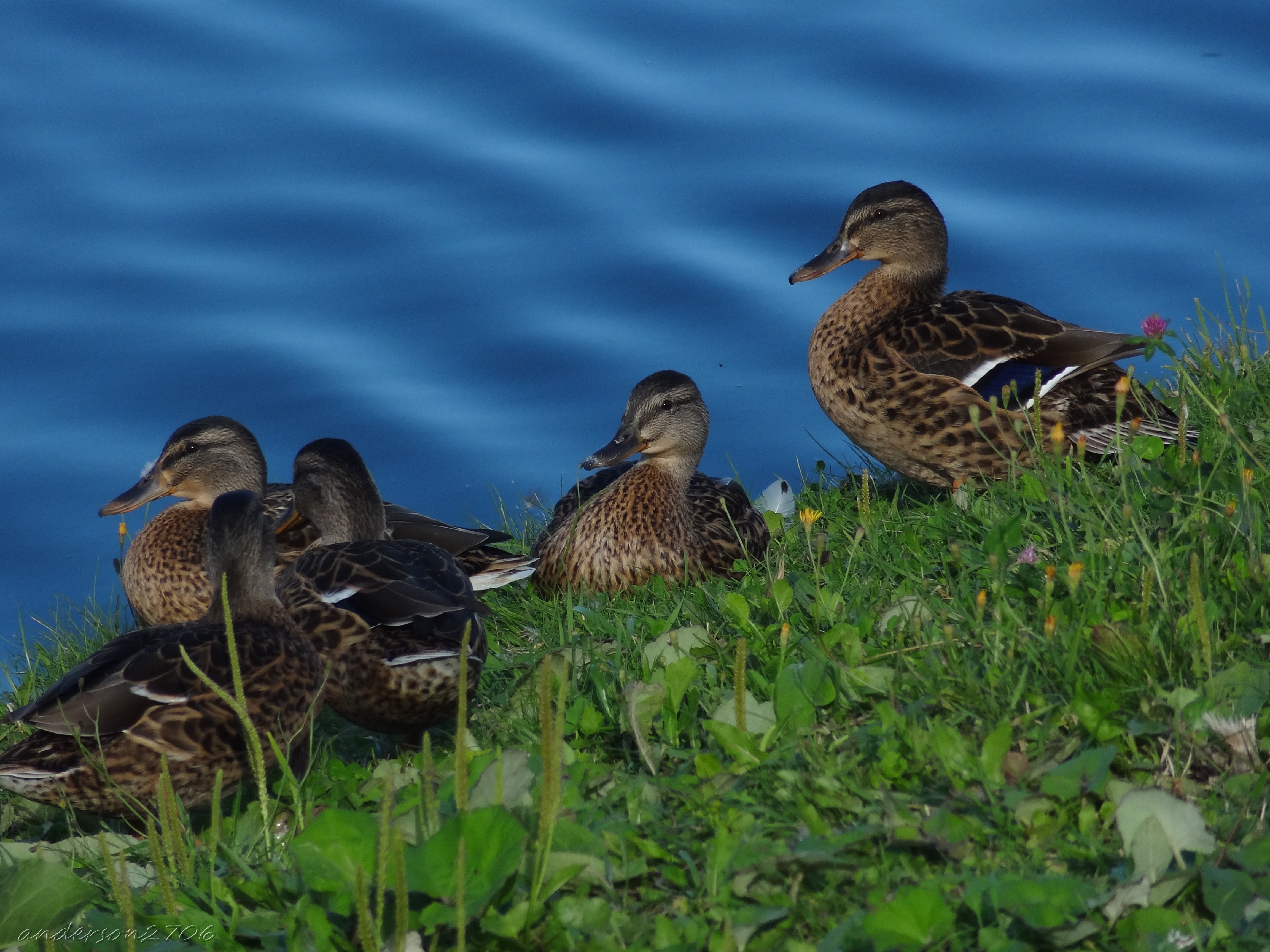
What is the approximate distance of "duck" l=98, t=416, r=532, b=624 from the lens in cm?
600

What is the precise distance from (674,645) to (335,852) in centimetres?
143

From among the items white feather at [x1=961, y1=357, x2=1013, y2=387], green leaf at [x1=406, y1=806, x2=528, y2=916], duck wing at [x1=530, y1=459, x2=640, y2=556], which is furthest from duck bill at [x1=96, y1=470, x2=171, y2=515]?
green leaf at [x1=406, y1=806, x2=528, y2=916]

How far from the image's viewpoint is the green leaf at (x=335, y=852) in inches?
102

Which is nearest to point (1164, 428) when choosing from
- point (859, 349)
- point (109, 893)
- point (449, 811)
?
point (859, 349)

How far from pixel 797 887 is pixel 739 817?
0.25 metres

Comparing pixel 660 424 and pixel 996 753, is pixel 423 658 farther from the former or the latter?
pixel 996 753

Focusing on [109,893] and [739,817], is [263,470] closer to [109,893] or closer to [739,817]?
[109,893]

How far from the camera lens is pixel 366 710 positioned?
14.9 feet

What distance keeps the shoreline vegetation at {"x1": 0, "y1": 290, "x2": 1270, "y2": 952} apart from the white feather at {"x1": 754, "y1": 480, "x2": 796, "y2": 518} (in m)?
1.93

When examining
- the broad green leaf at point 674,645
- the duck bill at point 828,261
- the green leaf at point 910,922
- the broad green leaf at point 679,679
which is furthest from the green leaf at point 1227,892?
the duck bill at point 828,261

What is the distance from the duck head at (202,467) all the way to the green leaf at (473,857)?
4418 mm

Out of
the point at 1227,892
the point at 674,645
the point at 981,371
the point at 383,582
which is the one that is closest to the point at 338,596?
the point at 383,582

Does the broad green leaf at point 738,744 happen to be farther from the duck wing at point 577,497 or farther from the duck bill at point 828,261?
the duck bill at point 828,261

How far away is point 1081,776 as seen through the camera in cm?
271
